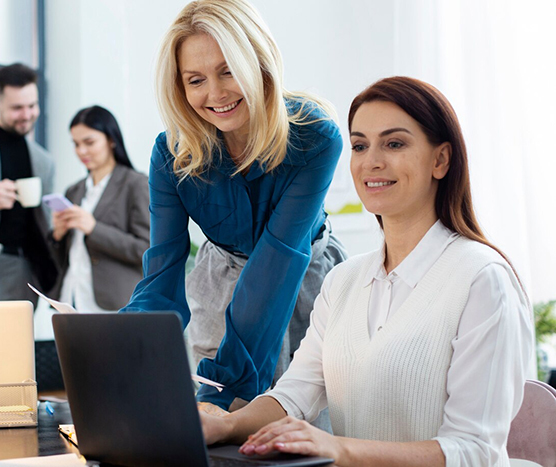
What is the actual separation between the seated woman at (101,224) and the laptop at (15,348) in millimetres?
2938

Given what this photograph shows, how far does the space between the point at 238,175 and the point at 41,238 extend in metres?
3.03

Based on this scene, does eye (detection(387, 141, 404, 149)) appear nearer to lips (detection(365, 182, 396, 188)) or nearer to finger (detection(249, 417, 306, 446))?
lips (detection(365, 182, 396, 188))

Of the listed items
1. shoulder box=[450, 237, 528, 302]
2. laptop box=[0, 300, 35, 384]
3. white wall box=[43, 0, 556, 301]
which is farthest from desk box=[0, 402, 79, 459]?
white wall box=[43, 0, 556, 301]

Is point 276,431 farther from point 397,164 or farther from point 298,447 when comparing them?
point 397,164

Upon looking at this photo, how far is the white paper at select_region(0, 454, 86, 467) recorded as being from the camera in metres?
1.14

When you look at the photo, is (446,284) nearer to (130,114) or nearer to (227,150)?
(227,150)

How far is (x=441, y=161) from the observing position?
1.40 metres

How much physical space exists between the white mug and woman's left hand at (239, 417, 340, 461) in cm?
381

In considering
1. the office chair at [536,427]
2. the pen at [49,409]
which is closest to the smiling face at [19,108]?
the pen at [49,409]

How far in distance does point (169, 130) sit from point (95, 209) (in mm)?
2962

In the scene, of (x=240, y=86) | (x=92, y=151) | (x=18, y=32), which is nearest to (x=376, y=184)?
(x=240, y=86)

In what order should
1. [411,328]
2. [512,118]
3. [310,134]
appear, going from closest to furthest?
[411,328] → [310,134] → [512,118]

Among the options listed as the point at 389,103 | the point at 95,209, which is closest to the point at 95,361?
the point at 389,103

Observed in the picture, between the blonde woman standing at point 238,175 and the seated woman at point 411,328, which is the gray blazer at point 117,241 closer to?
the blonde woman standing at point 238,175
